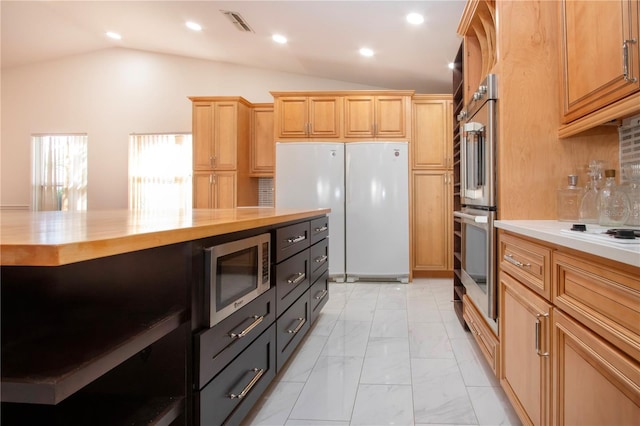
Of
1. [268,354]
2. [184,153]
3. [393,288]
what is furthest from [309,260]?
[184,153]

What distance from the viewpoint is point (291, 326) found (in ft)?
6.38

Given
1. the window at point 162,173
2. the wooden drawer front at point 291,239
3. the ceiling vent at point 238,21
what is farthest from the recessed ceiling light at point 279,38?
the wooden drawer front at point 291,239

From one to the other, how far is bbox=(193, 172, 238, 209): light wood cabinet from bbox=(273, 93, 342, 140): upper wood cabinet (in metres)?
0.89

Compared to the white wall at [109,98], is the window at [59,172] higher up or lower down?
lower down

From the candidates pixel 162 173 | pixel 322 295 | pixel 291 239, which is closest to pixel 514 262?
pixel 291 239

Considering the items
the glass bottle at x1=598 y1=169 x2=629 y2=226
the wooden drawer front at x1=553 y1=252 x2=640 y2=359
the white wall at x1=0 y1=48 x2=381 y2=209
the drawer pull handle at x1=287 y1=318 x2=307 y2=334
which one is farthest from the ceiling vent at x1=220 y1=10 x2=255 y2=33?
the wooden drawer front at x1=553 y1=252 x2=640 y2=359

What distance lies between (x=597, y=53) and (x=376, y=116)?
10.1ft

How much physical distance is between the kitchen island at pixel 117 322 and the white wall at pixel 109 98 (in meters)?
4.94

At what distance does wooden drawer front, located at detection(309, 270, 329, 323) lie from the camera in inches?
97.0

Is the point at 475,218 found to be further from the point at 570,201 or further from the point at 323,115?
the point at 323,115

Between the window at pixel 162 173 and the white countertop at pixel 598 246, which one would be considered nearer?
the white countertop at pixel 598 246

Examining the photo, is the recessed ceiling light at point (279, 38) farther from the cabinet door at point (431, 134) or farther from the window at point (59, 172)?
the window at point (59, 172)

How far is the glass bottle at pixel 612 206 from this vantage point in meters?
1.31

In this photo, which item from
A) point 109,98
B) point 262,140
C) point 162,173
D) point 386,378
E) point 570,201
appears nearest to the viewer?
point 570,201
